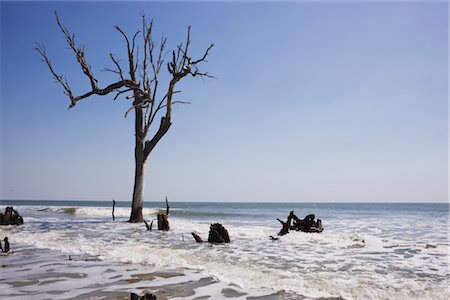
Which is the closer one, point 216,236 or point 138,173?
point 216,236

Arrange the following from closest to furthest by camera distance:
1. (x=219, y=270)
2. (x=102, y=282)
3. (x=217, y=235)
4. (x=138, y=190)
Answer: (x=102, y=282) → (x=219, y=270) → (x=217, y=235) → (x=138, y=190)

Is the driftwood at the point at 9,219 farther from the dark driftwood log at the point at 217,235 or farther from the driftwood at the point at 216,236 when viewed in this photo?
the dark driftwood log at the point at 217,235

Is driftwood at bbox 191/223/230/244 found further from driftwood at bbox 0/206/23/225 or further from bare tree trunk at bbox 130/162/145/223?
driftwood at bbox 0/206/23/225

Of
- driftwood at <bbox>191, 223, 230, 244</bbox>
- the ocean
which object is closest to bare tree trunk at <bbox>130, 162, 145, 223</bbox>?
the ocean

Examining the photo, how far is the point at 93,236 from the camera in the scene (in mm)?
13484

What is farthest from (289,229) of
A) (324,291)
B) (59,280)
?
(59,280)

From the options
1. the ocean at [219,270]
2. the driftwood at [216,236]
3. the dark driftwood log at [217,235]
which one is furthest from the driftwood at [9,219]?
the dark driftwood log at [217,235]

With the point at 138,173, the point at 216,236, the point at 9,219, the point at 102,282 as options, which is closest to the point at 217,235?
the point at 216,236

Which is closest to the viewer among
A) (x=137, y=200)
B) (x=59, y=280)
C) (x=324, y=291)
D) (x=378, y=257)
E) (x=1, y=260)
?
(x=324, y=291)

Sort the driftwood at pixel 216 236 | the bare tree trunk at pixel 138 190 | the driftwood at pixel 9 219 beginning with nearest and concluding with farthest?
the driftwood at pixel 216 236 → the driftwood at pixel 9 219 → the bare tree trunk at pixel 138 190

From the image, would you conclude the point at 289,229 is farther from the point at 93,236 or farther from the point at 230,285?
the point at 230,285

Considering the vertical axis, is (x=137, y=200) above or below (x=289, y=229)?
above

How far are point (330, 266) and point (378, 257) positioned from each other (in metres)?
2.55

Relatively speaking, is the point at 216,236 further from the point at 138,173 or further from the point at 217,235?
the point at 138,173
